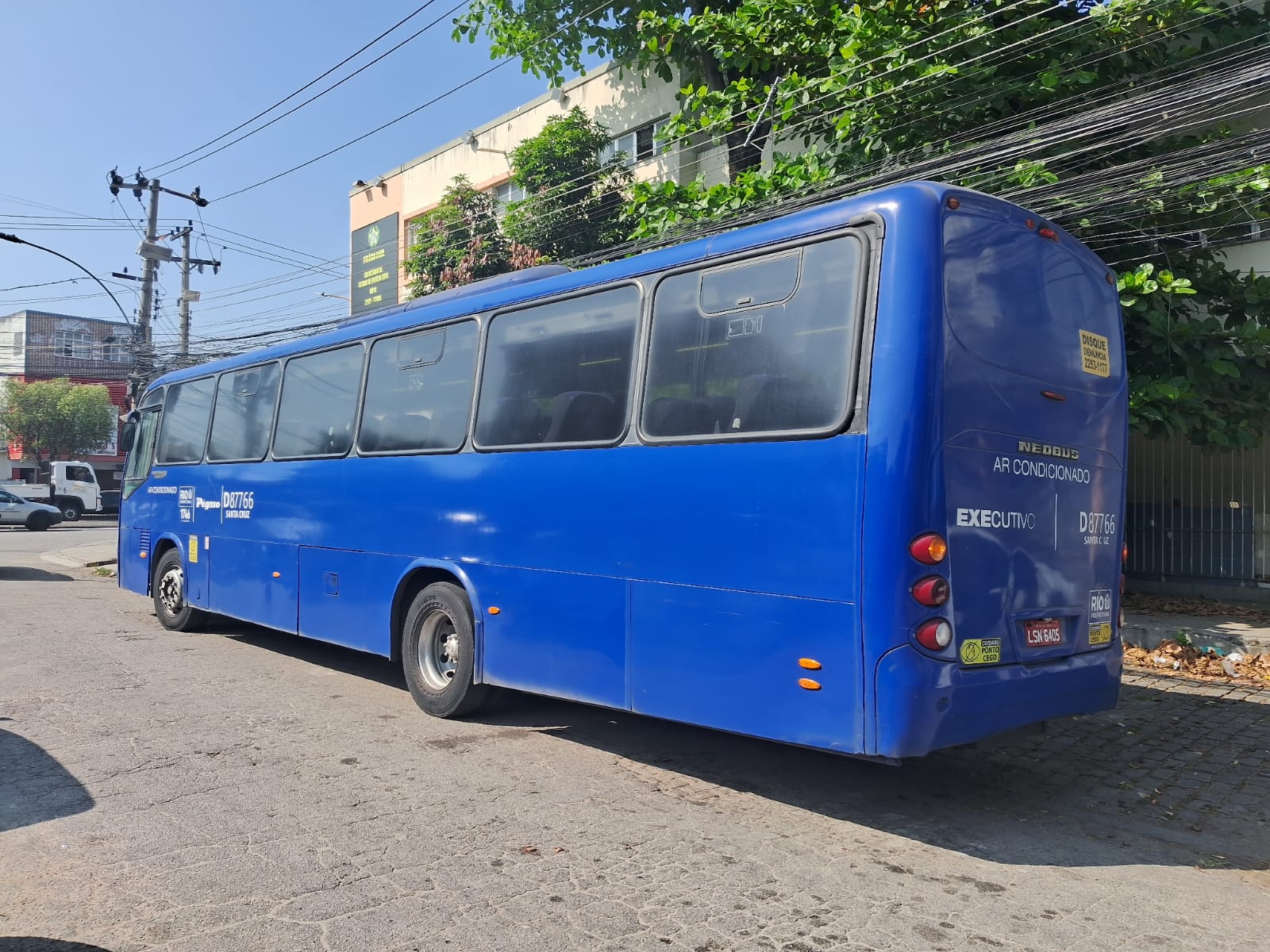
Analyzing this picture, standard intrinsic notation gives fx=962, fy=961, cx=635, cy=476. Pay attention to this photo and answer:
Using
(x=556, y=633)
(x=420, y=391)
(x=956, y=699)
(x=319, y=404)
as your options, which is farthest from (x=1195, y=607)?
(x=319, y=404)

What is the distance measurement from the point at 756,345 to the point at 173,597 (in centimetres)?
903

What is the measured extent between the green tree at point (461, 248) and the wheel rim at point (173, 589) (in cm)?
975

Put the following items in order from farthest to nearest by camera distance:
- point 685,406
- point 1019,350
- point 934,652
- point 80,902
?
point 685,406 < point 1019,350 < point 934,652 < point 80,902

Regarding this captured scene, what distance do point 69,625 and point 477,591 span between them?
7402 millimetres

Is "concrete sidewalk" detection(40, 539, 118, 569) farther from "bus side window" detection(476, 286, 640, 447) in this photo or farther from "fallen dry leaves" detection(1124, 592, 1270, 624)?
"fallen dry leaves" detection(1124, 592, 1270, 624)

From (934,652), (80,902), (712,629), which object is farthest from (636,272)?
(80,902)

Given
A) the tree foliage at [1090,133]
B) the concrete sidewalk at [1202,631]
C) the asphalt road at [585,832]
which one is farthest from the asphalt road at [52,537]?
the concrete sidewalk at [1202,631]

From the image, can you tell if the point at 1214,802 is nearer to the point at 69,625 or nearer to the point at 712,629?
the point at 712,629

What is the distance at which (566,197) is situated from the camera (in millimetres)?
19203

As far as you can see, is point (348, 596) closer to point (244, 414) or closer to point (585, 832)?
point (244, 414)

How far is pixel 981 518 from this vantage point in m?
4.66

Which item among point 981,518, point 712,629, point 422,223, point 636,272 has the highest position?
point 422,223

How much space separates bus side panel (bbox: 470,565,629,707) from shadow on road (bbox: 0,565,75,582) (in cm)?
1451

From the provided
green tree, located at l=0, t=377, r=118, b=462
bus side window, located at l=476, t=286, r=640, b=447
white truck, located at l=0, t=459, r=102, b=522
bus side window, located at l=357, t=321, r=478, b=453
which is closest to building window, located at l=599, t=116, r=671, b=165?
bus side window, located at l=357, t=321, r=478, b=453
